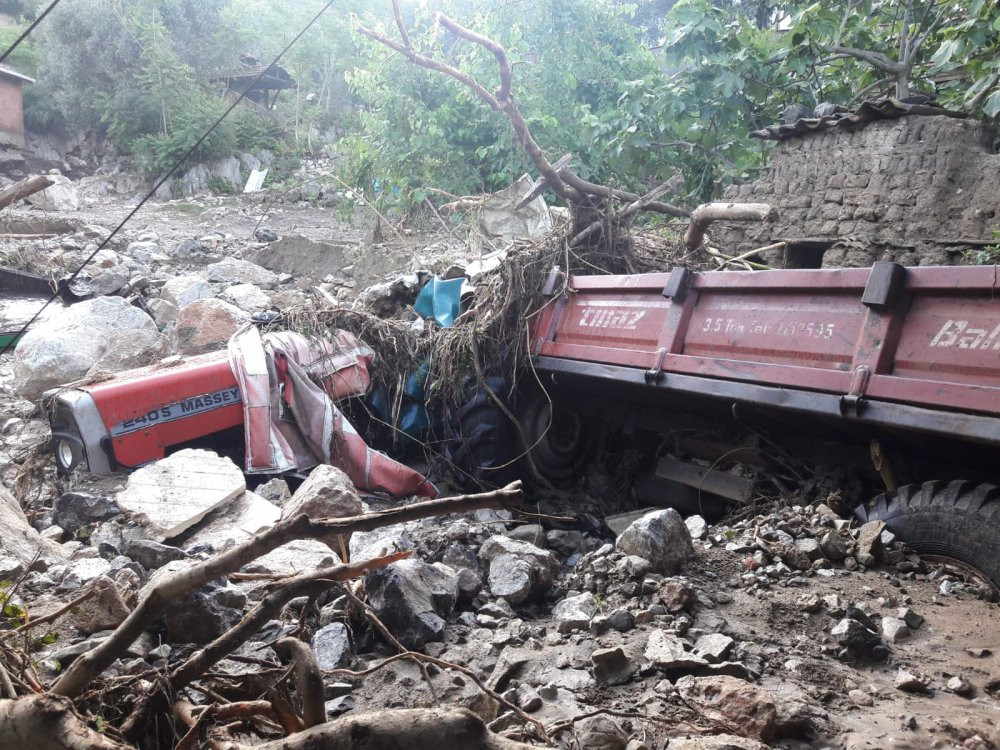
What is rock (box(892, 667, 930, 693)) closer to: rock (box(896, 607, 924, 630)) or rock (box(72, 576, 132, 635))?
rock (box(896, 607, 924, 630))

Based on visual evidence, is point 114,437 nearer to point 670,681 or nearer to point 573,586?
point 573,586

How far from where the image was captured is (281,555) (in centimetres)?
346

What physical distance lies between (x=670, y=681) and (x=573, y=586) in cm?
104

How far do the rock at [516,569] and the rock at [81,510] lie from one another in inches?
82.8

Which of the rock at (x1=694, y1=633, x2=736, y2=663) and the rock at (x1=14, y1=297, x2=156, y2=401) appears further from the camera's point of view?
the rock at (x1=14, y1=297, x2=156, y2=401)

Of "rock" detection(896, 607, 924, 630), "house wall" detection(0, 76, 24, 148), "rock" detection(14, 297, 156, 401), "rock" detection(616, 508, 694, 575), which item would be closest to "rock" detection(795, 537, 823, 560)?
"rock" detection(616, 508, 694, 575)

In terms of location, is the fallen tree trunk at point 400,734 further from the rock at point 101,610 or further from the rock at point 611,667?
the rock at point 101,610

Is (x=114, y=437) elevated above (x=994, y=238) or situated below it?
below

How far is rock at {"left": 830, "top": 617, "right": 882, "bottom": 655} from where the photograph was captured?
261 centimetres

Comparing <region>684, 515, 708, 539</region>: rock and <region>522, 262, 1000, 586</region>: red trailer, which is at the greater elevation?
<region>522, 262, 1000, 586</region>: red trailer

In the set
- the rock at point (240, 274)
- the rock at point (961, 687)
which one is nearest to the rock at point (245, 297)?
the rock at point (240, 274)

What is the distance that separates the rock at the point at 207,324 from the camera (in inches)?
248

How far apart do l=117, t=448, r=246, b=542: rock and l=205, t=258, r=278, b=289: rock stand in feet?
19.0

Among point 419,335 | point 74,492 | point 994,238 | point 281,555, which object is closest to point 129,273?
point 419,335
